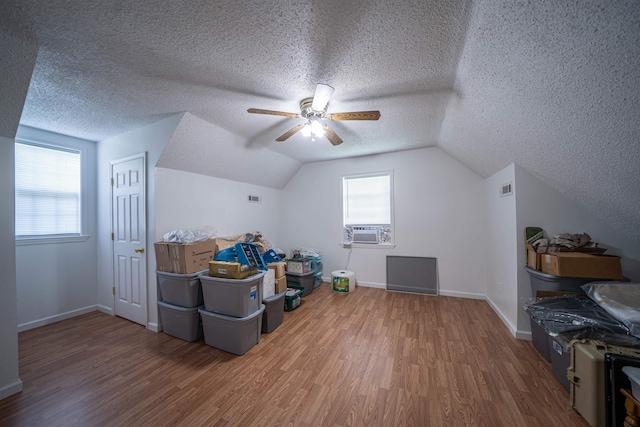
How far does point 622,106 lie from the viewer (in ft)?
3.50

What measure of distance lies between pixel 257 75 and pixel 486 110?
76.5 inches

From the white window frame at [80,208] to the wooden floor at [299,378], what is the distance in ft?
3.46

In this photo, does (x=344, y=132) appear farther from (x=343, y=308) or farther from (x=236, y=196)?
(x=343, y=308)

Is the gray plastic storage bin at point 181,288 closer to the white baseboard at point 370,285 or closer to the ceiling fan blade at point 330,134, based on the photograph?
the ceiling fan blade at point 330,134

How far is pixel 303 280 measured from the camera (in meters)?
3.48

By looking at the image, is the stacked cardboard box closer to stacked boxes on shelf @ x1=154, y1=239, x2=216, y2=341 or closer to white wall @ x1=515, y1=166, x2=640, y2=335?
stacked boxes on shelf @ x1=154, y1=239, x2=216, y2=341

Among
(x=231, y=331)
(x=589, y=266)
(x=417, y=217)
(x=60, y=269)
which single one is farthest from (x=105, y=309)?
(x=589, y=266)

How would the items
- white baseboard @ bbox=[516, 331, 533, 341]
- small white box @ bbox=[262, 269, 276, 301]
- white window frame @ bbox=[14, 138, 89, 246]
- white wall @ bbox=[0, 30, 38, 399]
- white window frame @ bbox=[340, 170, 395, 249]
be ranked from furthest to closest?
white window frame @ bbox=[340, 170, 395, 249], white window frame @ bbox=[14, 138, 89, 246], small white box @ bbox=[262, 269, 276, 301], white baseboard @ bbox=[516, 331, 533, 341], white wall @ bbox=[0, 30, 38, 399]

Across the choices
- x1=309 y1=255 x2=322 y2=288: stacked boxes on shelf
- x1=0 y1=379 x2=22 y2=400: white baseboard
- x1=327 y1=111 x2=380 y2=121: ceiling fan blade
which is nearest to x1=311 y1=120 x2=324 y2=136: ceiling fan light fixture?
x1=327 y1=111 x2=380 y2=121: ceiling fan blade

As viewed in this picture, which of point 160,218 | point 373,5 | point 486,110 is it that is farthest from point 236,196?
point 486,110

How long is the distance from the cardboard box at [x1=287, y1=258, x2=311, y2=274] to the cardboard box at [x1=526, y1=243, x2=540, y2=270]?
2752 millimetres

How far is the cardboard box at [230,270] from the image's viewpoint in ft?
6.67

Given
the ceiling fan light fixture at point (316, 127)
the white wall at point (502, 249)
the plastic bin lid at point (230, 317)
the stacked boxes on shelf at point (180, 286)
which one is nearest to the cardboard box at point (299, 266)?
the plastic bin lid at point (230, 317)

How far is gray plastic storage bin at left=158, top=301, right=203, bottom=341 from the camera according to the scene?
220 cm
